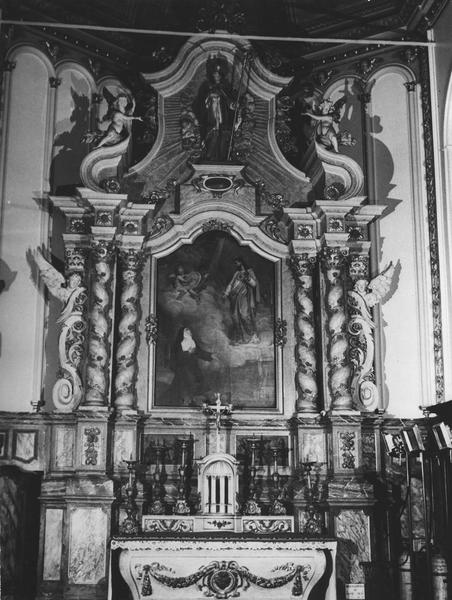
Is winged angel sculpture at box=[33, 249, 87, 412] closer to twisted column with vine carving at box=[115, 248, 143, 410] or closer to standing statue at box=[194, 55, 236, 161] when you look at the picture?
twisted column with vine carving at box=[115, 248, 143, 410]

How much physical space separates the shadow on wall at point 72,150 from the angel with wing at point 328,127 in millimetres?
3128

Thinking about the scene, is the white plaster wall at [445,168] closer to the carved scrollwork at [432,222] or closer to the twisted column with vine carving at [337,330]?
the carved scrollwork at [432,222]

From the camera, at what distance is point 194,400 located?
11.4m

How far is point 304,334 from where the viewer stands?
37.6ft

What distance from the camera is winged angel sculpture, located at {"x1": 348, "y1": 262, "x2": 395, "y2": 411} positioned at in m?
11.4

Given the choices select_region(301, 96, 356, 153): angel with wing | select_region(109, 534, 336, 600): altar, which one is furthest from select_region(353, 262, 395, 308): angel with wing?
select_region(109, 534, 336, 600): altar

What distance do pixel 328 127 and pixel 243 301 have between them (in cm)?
258

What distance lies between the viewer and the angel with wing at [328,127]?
11.6m

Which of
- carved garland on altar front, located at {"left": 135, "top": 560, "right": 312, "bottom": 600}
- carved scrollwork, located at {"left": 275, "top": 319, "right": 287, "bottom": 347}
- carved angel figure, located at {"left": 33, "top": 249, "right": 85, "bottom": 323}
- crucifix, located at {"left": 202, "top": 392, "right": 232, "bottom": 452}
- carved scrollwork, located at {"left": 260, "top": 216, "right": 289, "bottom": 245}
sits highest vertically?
carved scrollwork, located at {"left": 260, "top": 216, "right": 289, "bottom": 245}

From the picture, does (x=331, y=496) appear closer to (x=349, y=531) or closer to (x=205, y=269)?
(x=349, y=531)

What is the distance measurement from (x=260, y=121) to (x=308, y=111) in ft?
2.83

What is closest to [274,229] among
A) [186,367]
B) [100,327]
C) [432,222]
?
[432,222]

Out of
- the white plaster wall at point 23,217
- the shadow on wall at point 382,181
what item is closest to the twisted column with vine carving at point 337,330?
the shadow on wall at point 382,181

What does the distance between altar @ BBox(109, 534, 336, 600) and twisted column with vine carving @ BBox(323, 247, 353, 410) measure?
2128 mm
